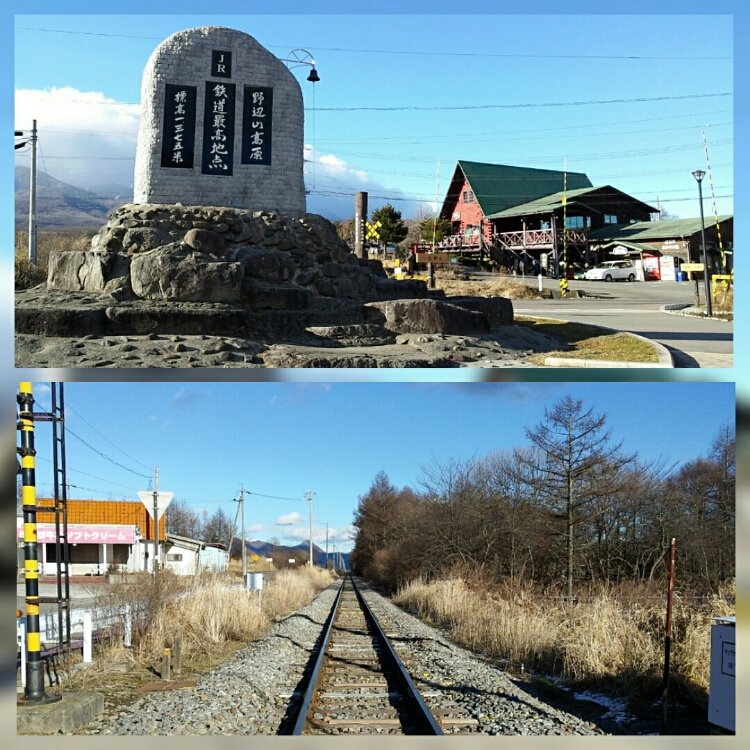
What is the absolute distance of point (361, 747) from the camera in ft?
16.5

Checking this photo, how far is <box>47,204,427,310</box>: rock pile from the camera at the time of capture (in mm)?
12008

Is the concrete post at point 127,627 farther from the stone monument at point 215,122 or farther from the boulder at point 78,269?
the stone monument at point 215,122

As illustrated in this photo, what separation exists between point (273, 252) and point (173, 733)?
334 inches

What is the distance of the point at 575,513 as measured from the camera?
905cm

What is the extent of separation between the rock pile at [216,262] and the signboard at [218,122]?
97 cm

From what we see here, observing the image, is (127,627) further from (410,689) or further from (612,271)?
(612,271)

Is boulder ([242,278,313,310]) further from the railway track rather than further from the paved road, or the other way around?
the railway track

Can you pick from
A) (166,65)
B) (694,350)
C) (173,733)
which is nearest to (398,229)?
(166,65)

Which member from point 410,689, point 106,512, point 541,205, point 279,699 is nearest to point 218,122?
point 541,205

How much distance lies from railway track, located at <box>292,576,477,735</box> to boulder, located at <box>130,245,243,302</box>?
4753 millimetres

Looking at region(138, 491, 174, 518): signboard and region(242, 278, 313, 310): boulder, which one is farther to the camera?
region(242, 278, 313, 310): boulder

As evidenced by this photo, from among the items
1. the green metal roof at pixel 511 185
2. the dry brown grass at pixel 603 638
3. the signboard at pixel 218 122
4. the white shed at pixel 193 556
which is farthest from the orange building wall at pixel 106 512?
the green metal roof at pixel 511 185

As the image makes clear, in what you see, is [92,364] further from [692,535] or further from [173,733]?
[692,535]

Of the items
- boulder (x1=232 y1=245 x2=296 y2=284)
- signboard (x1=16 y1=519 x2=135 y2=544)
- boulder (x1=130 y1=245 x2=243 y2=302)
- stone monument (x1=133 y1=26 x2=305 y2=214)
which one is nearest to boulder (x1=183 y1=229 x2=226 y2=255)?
boulder (x1=232 y1=245 x2=296 y2=284)
